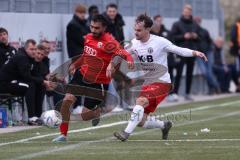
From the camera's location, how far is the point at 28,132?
16.2m

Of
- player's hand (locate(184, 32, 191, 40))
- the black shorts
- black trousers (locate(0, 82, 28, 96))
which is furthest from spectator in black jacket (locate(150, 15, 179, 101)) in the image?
the black shorts

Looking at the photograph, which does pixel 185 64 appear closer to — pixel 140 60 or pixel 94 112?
pixel 94 112

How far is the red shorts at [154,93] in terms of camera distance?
1425cm

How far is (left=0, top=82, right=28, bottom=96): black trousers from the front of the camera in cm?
1792

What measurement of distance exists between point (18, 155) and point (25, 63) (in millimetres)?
5859

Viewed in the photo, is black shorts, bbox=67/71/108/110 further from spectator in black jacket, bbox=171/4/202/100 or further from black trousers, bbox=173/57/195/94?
black trousers, bbox=173/57/195/94

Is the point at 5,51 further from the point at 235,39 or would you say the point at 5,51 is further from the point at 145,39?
the point at 235,39

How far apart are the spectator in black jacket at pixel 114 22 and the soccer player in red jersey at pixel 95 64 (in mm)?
5380

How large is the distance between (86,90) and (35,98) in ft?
9.81

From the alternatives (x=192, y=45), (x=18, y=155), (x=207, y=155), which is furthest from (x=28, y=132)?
(x=192, y=45)

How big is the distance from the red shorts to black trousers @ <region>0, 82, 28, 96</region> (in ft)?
13.6

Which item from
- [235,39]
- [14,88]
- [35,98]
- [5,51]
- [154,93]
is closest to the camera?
[154,93]

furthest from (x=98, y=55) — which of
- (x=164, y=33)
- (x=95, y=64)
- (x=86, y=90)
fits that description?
(x=164, y=33)

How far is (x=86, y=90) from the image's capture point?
15.5 m
